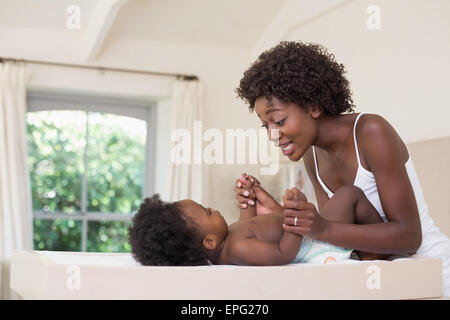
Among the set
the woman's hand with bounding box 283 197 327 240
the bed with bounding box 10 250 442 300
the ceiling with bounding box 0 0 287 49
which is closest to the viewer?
the bed with bounding box 10 250 442 300

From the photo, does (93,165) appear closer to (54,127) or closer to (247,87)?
(54,127)

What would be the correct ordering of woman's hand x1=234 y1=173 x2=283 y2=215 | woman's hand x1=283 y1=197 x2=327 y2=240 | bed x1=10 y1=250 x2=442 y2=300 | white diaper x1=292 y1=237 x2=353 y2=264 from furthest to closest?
1. woman's hand x1=234 y1=173 x2=283 y2=215
2. white diaper x1=292 y1=237 x2=353 y2=264
3. woman's hand x1=283 y1=197 x2=327 y2=240
4. bed x1=10 y1=250 x2=442 y2=300

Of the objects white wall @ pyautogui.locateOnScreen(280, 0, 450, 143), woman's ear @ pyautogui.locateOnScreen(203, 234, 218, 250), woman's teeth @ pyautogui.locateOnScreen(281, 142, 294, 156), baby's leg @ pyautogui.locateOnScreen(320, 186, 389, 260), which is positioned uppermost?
white wall @ pyautogui.locateOnScreen(280, 0, 450, 143)

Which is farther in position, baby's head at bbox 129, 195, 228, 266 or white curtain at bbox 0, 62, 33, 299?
white curtain at bbox 0, 62, 33, 299

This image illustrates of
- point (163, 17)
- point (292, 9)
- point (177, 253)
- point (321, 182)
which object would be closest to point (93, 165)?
point (163, 17)

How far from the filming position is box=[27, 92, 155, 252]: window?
504 centimetres

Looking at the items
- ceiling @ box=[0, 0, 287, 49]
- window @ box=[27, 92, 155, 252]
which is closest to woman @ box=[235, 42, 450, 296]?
ceiling @ box=[0, 0, 287, 49]

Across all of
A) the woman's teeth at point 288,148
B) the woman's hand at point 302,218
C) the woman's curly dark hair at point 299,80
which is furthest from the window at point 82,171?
the woman's hand at point 302,218

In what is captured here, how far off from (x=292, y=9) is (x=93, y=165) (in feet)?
6.81

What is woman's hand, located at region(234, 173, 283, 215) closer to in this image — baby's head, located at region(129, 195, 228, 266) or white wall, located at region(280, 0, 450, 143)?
baby's head, located at region(129, 195, 228, 266)

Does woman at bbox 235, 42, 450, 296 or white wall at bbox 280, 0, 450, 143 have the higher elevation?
white wall at bbox 280, 0, 450, 143

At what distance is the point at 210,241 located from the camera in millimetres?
1501

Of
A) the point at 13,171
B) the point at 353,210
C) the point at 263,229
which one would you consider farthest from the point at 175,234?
the point at 13,171

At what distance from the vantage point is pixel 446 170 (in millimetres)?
3211
